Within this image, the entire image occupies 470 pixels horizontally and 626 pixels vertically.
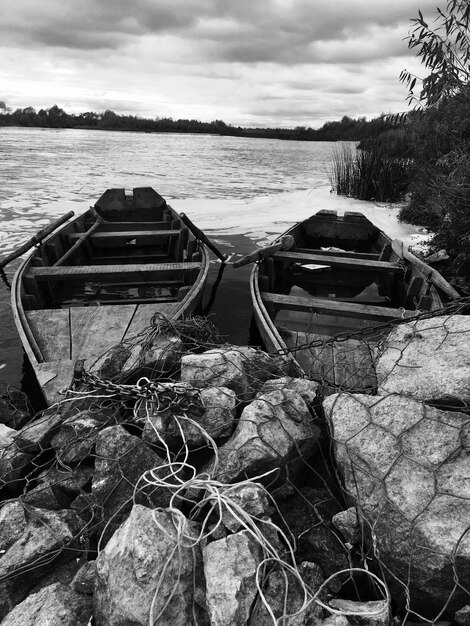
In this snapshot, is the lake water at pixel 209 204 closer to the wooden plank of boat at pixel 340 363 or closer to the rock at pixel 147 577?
the wooden plank of boat at pixel 340 363

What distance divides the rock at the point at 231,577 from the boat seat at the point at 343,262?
517 centimetres

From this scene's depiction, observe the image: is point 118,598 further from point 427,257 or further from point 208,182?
point 208,182

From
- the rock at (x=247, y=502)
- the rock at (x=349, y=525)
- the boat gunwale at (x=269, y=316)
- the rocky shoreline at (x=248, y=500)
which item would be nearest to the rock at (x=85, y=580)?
the rocky shoreline at (x=248, y=500)

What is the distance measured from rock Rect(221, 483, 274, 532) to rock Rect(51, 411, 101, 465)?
1.04 metres

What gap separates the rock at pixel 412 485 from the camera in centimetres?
168

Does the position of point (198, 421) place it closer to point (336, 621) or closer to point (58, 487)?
point (58, 487)

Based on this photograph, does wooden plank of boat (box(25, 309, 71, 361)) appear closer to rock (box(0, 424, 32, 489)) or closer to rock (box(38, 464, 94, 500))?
Answer: rock (box(0, 424, 32, 489))

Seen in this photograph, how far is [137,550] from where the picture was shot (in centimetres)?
167

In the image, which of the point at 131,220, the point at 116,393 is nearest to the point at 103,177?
the point at 131,220

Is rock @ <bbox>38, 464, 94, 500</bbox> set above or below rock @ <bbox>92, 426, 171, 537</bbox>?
below

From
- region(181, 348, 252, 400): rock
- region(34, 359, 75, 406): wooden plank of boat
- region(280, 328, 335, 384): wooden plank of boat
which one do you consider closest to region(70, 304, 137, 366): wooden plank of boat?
region(34, 359, 75, 406): wooden plank of boat

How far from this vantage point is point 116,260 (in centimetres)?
829

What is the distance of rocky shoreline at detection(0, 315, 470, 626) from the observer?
1.65 meters

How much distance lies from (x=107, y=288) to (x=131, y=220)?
3618 mm
